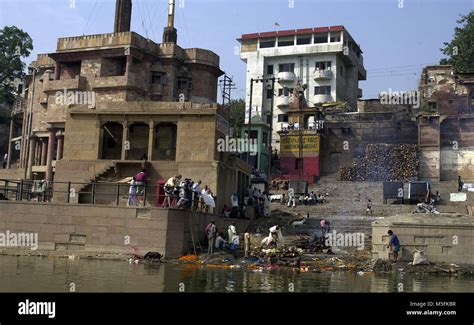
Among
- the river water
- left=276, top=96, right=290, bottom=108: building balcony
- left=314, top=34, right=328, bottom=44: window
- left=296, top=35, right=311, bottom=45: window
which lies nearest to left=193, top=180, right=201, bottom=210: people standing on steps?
the river water

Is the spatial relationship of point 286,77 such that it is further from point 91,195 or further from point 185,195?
point 185,195

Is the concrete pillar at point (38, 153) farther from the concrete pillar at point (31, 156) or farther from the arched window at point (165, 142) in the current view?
the arched window at point (165, 142)

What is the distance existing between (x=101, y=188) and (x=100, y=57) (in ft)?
72.6

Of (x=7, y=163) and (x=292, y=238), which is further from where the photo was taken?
(x=7, y=163)

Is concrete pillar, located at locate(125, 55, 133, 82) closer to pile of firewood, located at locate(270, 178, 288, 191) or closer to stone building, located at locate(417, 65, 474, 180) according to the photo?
pile of firewood, located at locate(270, 178, 288, 191)

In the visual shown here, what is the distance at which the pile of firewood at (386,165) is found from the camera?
159ft

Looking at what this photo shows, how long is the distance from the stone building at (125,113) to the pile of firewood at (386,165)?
48.0 feet

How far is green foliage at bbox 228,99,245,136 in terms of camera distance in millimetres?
65750

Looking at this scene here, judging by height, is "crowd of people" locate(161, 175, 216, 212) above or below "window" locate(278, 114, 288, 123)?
below

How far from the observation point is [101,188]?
2606 centimetres

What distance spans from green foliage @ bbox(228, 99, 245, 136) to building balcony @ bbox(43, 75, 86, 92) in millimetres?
21592

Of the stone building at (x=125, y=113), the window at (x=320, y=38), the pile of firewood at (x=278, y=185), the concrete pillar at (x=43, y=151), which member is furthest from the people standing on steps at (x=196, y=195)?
the window at (x=320, y=38)
